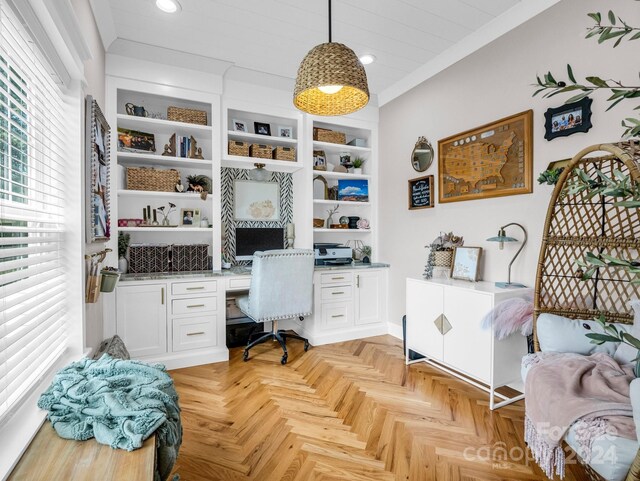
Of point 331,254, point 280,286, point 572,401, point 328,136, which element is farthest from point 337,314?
point 572,401

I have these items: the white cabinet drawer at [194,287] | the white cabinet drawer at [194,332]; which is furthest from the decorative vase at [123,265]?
the white cabinet drawer at [194,332]

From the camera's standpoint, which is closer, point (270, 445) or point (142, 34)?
point (270, 445)

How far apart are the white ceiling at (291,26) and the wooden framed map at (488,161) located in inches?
31.3

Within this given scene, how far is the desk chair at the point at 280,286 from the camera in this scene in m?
2.82

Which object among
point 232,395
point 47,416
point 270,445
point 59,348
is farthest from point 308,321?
point 47,416

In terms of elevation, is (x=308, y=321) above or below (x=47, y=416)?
below

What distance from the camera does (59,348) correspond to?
1.59m

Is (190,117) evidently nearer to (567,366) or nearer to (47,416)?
(47,416)

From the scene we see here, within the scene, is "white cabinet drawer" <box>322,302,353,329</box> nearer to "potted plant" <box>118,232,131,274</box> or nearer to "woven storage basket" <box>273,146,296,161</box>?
"woven storage basket" <box>273,146,296,161</box>

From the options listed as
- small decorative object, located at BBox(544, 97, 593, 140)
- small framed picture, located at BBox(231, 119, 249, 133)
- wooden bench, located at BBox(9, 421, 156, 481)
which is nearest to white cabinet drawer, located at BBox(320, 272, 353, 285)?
small framed picture, located at BBox(231, 119, 249, 133)

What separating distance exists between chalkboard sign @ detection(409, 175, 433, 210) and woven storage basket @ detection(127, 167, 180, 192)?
2255 mm

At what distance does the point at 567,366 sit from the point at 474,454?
656 millimetres

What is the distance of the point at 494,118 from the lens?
2602mm

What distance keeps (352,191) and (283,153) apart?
2.97 feet
